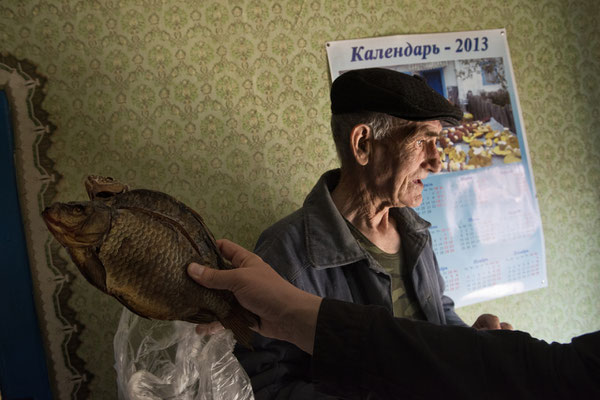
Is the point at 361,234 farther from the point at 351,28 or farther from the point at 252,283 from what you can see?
the point at 351,28

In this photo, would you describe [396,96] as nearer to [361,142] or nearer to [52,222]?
[361,142]

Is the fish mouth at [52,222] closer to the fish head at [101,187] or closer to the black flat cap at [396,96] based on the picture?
the fish head at [101,187]

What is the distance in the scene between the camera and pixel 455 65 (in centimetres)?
192

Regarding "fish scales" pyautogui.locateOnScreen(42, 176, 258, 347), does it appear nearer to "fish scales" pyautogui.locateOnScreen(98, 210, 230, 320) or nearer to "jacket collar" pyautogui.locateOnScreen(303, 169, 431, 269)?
"fish scales" pyautogui.locateOnScreen(98, 210, 230, 320)

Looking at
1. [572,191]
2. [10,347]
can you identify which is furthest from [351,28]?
[10,347]

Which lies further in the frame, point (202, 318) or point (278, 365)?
point (278, 365)

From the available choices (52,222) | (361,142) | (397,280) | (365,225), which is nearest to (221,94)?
(361,142)

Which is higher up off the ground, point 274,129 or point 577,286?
point 274,129

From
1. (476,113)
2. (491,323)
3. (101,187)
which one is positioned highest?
(476,113)

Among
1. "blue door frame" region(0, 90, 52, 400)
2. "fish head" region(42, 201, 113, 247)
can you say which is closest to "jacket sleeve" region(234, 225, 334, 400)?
"fish head" region(42, 201, 113, 247)

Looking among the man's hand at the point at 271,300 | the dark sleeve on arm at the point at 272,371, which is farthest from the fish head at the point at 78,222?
the dark sleeve on arm at the point at 272,371

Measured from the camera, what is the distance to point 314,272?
1163mm

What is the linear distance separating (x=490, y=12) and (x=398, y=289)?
139 centimetres

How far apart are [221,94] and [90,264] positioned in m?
1.06
